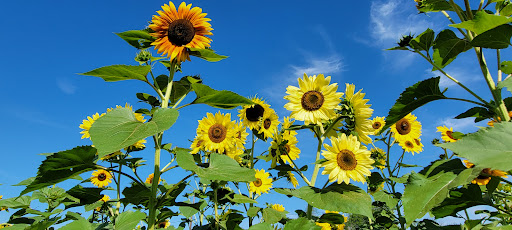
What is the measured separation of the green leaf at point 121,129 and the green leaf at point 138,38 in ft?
1.99

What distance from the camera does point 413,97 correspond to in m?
2.03

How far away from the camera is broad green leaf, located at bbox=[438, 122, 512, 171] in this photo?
3.37ft

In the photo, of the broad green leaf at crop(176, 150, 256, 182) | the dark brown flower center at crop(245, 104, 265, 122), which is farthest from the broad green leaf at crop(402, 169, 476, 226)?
the dark brown flower center at crop(245, 104, 265, 122)

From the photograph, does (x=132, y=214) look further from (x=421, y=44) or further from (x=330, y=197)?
(x=421, y=44)

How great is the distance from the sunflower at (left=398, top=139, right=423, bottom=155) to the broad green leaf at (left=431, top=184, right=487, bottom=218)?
2.61 meters

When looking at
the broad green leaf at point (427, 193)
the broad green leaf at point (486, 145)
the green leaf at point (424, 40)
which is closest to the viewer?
the broad green leaf at point (486, 145)

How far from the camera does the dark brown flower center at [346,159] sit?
203 centimetres

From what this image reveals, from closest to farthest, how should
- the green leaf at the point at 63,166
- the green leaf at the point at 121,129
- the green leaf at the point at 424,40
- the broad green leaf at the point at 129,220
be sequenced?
the green leaf at the point at 121,129 → the green leaf at the point at 63,166 → the broad green leaf at the point at 129,220 → the green leaf at the point at 424,40

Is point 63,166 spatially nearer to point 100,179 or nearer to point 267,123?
point 267,123

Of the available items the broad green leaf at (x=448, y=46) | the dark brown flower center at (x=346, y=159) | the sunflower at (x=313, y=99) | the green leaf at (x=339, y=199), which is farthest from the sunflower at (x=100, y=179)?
the broad green leaf at (x=448, y=46)

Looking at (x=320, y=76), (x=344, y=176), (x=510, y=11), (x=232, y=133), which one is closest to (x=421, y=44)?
(x=510, y=11)

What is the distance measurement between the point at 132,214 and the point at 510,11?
2.70m

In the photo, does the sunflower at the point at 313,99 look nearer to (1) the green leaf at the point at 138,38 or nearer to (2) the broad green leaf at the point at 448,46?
(2) the broad green leaf at the point at 448,46

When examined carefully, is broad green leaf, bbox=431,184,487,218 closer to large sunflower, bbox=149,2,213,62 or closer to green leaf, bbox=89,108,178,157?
green leaf, bbox=89,108,178,157
